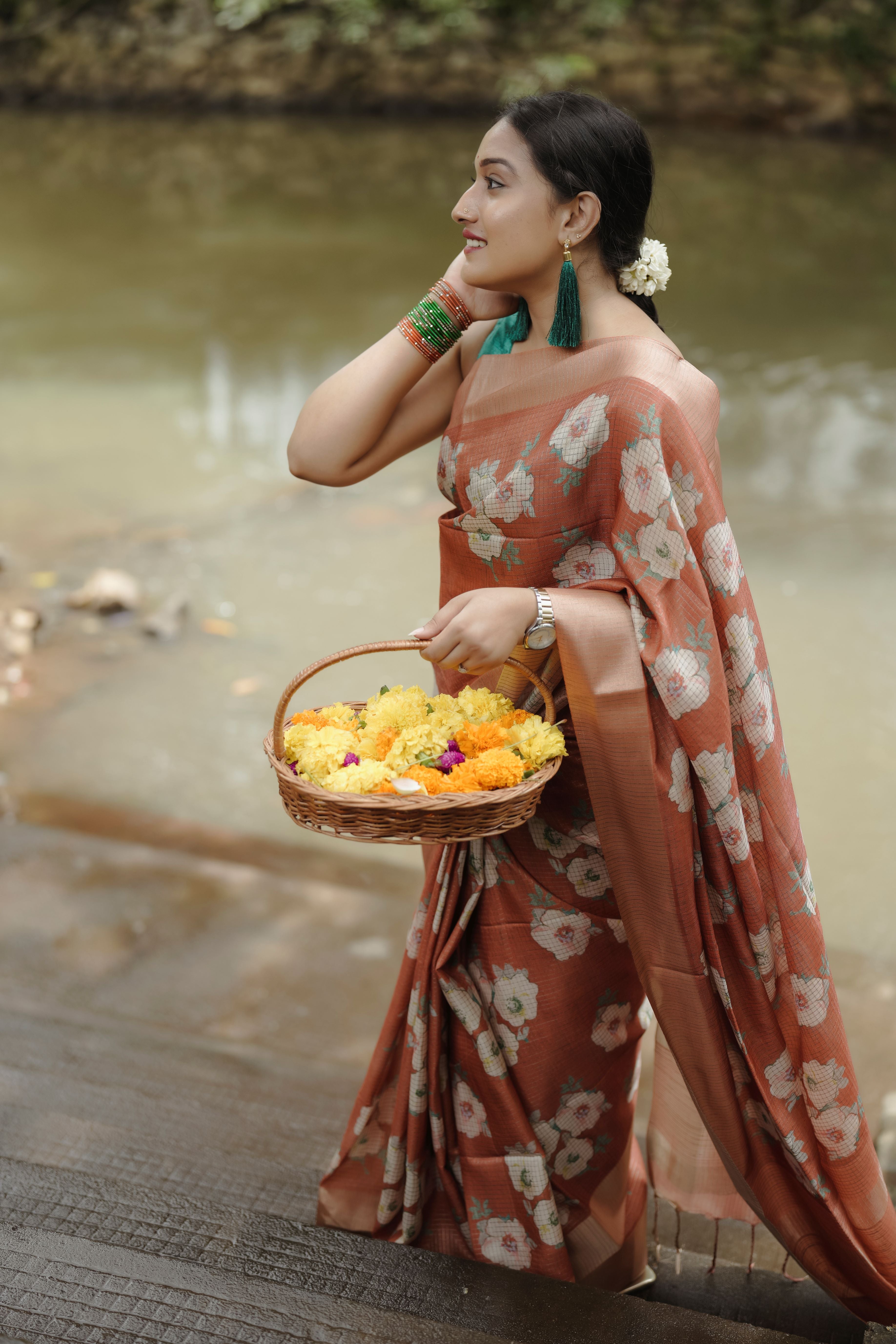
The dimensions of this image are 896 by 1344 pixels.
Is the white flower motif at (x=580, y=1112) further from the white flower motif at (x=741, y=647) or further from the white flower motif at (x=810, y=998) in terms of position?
the white flower motif at (x=741, y=647)

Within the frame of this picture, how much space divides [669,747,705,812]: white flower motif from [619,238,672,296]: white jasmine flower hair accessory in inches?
22.2

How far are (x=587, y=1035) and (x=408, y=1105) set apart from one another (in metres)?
0.27

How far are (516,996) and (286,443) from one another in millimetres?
5354

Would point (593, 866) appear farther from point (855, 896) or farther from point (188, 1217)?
point (855, 896)

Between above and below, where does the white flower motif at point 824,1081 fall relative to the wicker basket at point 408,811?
below

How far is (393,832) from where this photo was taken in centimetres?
131

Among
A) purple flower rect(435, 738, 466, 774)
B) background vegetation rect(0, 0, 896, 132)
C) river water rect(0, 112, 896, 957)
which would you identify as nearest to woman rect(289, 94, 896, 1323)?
purple flower rect(435, 738, 466, 774)

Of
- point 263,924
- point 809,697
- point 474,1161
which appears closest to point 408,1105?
point 474,1161

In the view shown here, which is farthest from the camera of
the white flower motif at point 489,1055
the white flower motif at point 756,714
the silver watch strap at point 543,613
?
the white flower motif at point 489,1055

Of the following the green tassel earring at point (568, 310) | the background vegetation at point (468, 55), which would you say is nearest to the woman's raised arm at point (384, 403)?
the green tassel earring at point (568, 310)

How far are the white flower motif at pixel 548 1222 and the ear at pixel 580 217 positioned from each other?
1246mm

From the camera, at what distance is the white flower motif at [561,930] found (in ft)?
5.19

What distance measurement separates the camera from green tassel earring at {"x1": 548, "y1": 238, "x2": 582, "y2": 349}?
1435mm

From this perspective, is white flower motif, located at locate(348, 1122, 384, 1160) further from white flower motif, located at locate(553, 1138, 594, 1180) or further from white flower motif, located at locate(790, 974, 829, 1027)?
white flower motif, located at locate(790, 974, 829, 1027)
